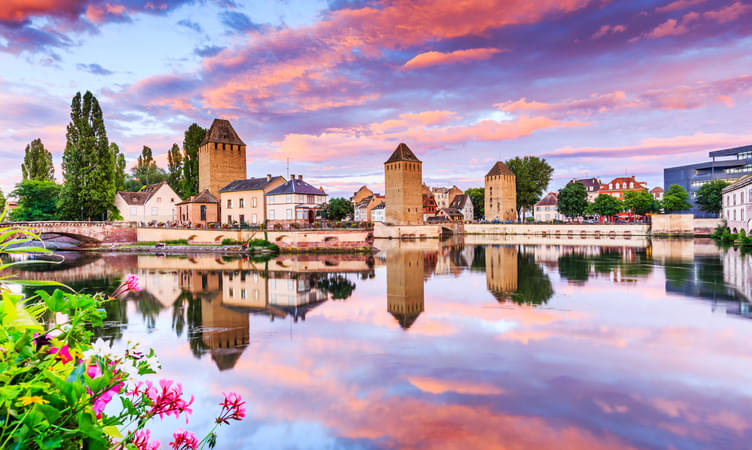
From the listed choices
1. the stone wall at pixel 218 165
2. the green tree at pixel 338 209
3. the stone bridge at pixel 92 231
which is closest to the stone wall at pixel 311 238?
the stone bridge at pixel 92 231

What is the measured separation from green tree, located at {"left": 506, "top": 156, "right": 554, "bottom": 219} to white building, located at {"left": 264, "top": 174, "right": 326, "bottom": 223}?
42.9m

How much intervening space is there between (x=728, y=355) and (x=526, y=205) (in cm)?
6797

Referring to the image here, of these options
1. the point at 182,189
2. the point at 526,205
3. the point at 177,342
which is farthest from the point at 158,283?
the point at 526,205

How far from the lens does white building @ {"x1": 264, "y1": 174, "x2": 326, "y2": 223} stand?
124 feet

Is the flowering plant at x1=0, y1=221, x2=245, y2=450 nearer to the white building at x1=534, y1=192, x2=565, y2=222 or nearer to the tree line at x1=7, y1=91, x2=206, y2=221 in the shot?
the tree line at x1=7, y1=91, x2=206, y2=221

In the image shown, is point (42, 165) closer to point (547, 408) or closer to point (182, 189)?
point (182, 189)

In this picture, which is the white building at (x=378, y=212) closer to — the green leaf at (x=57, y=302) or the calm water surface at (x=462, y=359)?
the calm water surface at (x=462, y=359)

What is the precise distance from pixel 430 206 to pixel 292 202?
45.4 m

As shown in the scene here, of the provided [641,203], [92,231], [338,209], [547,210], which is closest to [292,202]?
[92,231]

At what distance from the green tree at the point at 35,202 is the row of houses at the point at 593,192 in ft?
251

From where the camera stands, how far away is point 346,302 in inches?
565

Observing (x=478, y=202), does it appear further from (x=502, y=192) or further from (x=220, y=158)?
(x=220, y=158)

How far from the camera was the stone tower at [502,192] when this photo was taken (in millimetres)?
68312

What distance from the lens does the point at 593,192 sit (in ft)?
315
